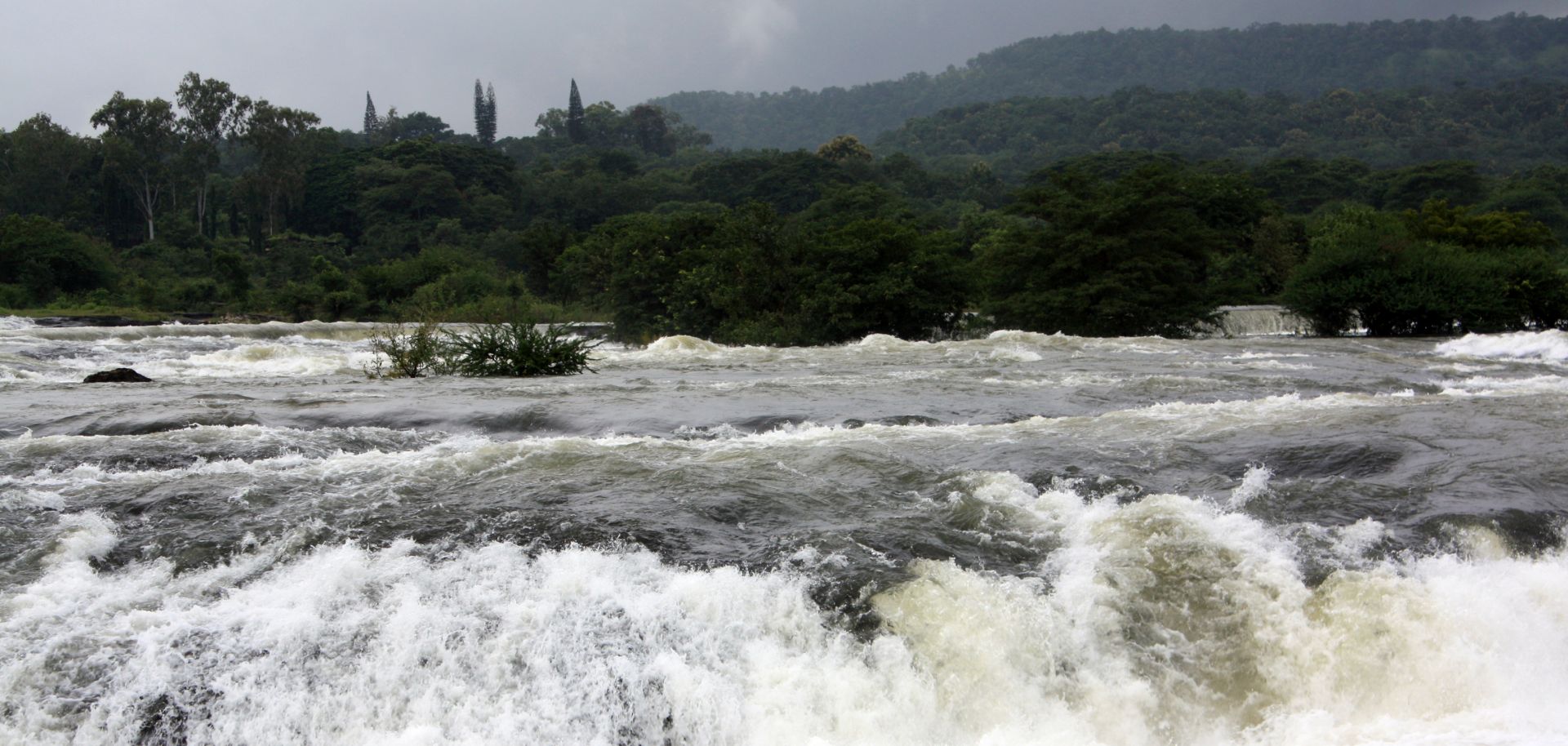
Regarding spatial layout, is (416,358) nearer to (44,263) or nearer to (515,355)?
(515,355)

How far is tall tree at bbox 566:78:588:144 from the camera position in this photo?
432 ft

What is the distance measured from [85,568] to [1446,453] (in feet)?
25.0

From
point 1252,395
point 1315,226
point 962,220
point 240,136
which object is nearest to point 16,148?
point 240,136

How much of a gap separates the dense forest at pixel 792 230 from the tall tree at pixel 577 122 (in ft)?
32.5

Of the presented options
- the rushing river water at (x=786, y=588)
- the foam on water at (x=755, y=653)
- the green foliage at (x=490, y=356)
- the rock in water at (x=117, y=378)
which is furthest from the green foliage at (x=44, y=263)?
the foam on water at (x=755, y=653)

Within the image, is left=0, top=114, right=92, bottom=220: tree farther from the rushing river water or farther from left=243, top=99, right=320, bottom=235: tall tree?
the rushing river water

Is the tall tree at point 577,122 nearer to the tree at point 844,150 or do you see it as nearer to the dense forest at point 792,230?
the dense forest at point 792,230

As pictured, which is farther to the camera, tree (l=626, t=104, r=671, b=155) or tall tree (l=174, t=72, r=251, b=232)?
tree (l=626, t=104, r=671, b=155)

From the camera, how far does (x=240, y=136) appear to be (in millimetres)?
66000

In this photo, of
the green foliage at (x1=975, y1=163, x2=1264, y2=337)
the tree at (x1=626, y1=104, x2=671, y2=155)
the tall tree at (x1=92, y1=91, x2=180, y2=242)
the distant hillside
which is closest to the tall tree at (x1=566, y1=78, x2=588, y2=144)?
the tree at (x1=626, y1=104, x2=671, y2=155)

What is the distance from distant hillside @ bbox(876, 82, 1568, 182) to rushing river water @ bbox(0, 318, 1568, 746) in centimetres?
9655

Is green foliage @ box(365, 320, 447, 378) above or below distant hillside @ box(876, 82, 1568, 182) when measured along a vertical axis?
below

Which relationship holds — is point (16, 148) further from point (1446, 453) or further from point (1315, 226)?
point (1446, 453)

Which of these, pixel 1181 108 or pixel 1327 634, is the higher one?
pixel 1181 108
